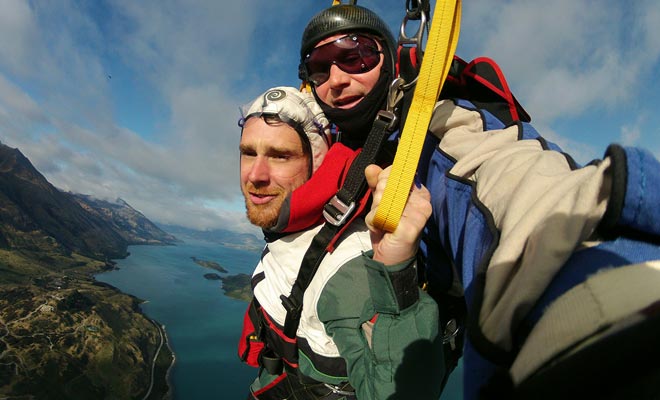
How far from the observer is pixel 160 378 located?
37.8 metres

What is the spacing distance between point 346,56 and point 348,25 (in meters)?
0.30

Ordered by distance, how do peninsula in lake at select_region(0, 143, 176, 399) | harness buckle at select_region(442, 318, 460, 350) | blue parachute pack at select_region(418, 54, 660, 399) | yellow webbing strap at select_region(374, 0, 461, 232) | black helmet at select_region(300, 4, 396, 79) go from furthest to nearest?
peninsula in lake at select_region(0, 143, 176, 399)
black helmet at select_region(300, 4, 396, 79)
harness buckle at select_region(442, 318, 460, 350)
yellow webbing strap at select_region(374, 0, 461, 232)
blue parachute pack at select_region(418, 54, 660, 399)

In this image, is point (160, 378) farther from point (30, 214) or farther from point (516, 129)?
point (30, 214)

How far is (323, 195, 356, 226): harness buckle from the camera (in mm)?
1679

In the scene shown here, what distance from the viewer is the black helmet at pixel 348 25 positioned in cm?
242

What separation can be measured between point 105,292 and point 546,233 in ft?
204

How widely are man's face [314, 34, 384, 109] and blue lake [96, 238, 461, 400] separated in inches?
1816

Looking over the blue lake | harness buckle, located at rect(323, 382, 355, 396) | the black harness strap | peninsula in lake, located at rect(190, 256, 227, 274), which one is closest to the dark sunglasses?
the black harness strap

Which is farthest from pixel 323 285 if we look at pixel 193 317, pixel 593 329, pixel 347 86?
pixel 193 317

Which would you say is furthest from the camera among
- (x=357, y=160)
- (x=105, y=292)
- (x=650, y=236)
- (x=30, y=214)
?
(x=30, y=214)

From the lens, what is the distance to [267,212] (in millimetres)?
2236

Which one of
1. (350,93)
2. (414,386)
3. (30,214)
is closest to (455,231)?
(414,386)

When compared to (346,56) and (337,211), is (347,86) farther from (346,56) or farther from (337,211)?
(337,211)

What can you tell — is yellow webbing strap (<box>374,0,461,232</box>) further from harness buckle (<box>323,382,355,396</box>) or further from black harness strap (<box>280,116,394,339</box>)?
harness buckle (<box>323,382,355,396</box>)
